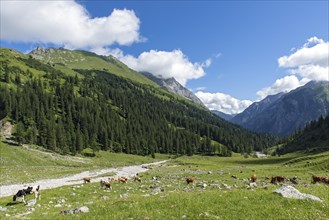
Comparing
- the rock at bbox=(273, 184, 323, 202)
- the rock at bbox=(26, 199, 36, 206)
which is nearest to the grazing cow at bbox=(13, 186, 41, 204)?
the rock at bbox=(26, 199, 36, 206)

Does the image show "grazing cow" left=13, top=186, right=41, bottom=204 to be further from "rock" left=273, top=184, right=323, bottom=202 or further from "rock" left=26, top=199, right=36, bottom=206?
"rock" left=273, top=184, right=323, bottom=202

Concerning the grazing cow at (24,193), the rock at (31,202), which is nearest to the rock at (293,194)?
the rock at (31,202)

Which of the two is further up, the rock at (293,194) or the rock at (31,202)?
the rock at (293,194)

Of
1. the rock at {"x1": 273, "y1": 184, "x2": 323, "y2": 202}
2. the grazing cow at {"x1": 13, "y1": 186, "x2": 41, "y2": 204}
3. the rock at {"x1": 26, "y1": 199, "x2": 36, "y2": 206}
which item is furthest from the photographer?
the grazing cow at {"x1": 13, "y1": 186, "x2": 41, "y2": 204}

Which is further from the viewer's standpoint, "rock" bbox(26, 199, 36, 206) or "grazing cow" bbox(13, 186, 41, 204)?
"grazing cow" bbox(13, 186, 41, 204)

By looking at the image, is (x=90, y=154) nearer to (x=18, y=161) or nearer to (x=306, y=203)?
(x=18, y=161)

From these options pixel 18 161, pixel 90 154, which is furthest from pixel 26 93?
pixel 18 161

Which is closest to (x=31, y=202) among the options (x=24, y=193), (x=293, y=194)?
(x=24, y=193)

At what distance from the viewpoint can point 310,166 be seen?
6612cm

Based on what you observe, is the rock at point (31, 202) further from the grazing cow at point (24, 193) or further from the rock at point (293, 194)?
the rock at point (293, 194)

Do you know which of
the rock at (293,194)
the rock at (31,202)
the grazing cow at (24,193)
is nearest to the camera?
the rock at (293,194)

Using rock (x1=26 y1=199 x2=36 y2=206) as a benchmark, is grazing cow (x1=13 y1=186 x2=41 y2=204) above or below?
above

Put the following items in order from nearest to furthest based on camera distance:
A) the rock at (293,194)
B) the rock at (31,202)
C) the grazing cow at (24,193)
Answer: the rock at (293,194) → the rock at (31,202) → the grazing cow at (24,193)

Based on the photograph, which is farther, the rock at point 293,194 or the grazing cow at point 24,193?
the grazing cow at point 24,193
